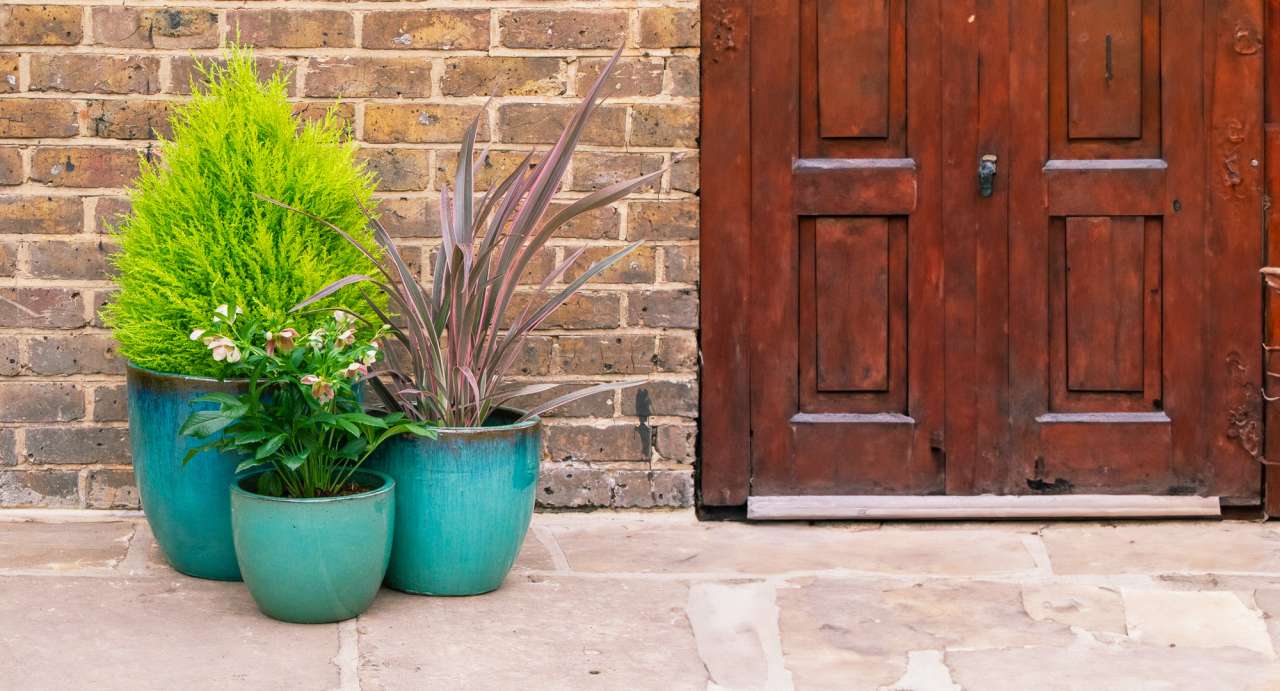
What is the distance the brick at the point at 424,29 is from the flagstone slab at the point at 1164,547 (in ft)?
6.57

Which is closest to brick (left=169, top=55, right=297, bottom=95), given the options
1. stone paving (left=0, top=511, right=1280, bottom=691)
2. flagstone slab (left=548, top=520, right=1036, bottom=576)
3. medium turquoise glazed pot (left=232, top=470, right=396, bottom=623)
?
stone paving (left=0, top=511, right=1280, bottom=691)

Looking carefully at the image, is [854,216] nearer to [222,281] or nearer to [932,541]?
[932,541]

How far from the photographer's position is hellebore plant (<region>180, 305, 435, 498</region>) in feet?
10.3

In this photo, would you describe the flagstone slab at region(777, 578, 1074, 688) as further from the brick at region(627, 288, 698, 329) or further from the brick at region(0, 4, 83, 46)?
the brick at region(0, 4, 83, 46)

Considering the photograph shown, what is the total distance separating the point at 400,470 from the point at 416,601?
0.30 meters

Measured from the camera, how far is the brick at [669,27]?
157 inches

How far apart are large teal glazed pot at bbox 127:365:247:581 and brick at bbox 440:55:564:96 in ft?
3.57

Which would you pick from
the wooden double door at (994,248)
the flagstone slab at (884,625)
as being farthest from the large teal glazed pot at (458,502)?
the wooden double door at (994,248)

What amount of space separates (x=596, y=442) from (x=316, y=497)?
3.60 feet

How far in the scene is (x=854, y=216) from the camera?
13.4ft

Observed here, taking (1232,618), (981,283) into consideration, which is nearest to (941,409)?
(981,283)

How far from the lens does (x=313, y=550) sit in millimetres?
3090

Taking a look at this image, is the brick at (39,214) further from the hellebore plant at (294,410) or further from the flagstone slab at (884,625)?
the flagstone slab at (884,625)

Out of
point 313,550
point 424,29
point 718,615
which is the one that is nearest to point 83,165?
point 424,29
